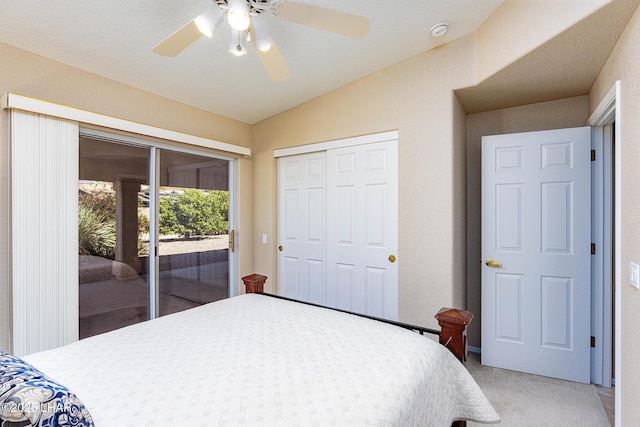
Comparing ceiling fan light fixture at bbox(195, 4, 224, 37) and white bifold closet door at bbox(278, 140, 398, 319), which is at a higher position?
ceiling fan light fixture at bbox(195, 4, 224, 37)

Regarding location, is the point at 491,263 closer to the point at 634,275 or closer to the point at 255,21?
the point at 634,275

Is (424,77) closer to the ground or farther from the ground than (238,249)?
farther from the ground

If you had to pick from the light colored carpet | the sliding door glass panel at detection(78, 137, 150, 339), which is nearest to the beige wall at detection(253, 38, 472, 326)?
the light colored carpet

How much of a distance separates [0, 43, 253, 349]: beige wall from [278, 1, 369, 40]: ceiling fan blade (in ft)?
5.74

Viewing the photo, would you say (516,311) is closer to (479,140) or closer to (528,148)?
(528,148)

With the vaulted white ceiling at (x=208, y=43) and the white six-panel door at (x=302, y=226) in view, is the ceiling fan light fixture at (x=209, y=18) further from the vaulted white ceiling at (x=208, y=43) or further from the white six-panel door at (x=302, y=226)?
the white six-panel door at (x=302, y=226)

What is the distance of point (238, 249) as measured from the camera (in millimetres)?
3652

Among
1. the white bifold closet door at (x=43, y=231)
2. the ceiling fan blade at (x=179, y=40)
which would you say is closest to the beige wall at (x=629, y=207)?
the ceiling fan blade at (x=179, y=40)

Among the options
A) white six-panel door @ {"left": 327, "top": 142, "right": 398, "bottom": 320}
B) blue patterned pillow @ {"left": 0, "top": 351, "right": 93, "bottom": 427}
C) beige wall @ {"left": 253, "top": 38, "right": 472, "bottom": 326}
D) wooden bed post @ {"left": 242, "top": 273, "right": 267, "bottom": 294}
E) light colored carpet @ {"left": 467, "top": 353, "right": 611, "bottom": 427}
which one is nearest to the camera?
blue patterned pillow @ {"left": 0, "top": 351, "right": 93, "bottom": 427}

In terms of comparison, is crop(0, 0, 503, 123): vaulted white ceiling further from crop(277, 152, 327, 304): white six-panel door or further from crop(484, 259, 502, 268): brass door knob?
crop(484, 259, 502, 268): brass door knob

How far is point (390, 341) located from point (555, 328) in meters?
1.90

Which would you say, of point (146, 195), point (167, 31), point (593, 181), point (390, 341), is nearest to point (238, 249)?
point (146, 195)

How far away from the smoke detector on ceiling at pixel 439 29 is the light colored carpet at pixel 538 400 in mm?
2670

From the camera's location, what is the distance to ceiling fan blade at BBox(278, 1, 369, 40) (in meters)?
1.47
